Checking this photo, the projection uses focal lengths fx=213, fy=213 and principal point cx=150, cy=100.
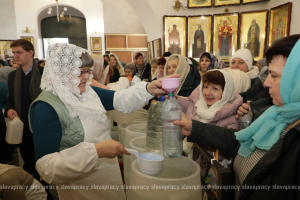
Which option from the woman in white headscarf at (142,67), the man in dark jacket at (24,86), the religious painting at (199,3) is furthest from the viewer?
the religious painting at (199,3)

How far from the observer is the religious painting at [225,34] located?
25.0ft

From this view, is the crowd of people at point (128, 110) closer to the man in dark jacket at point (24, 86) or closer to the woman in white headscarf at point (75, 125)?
the woman in white headscarf at point (75, 125)

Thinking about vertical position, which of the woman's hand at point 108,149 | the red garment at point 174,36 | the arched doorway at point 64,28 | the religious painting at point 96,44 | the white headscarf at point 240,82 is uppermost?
the arched doorway at point 64,28

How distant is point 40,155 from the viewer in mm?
1204

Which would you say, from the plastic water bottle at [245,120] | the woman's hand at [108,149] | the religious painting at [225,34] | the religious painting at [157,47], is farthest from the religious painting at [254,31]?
the woman's hand at [108,149]

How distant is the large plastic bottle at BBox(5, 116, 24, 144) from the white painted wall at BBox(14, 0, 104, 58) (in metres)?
11.1

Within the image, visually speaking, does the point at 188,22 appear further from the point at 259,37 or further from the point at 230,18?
the point at 259,37

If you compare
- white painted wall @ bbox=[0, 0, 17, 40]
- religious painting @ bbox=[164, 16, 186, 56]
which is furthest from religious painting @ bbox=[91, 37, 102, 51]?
religious painting @ bbox=[164, 16, 186, 56]

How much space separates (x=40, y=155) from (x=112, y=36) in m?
12.6

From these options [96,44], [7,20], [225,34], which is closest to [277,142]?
[225,34]

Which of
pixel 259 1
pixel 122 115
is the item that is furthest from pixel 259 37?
pixel 122 115

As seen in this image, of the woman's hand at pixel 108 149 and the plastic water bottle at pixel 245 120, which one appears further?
the plastic water bottle at pixel 245 120

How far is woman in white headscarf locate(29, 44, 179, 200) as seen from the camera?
45.1 inches

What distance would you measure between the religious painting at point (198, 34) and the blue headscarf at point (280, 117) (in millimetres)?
7166
